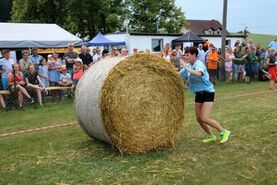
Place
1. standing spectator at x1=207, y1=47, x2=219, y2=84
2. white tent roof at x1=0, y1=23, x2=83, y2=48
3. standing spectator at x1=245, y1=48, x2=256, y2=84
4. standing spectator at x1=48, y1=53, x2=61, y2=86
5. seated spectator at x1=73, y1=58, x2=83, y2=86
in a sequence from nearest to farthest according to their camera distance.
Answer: seated spectator at x1=73, y1=58, x2=83, y2=86 < standing spectator at x1=48, y1=53, x2=61, y2=86 < white tent roof at x1=0, y1=23, x2=83, y2=48 < standing spectator at x1=207, y1=47, x2=219, y2=84 < standing spectator at x1=245, y1=48, x2=256, y2=84

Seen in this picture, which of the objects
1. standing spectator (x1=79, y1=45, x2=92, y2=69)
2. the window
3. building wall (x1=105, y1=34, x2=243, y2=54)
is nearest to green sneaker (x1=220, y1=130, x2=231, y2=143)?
standing spectator (x1=79, y1=45, x2=92, y2=69)

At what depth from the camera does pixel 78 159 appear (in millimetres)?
6320

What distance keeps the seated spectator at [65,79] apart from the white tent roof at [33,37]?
168 inches

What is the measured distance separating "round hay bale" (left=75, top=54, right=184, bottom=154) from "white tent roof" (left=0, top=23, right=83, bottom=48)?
35.8 feet

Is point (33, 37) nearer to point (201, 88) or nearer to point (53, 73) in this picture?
point (53, 73)

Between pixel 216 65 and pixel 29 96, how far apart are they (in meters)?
8.88

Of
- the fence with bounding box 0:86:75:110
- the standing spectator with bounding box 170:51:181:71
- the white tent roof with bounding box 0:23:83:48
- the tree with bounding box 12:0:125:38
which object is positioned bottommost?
the fence with bounding box 0:86:75:110

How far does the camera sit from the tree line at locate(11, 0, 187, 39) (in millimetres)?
40156

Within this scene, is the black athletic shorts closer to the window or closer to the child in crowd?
the child in crowd

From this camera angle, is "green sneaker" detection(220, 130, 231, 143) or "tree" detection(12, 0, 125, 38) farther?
"tree" detection(12, 0, 125, 38)

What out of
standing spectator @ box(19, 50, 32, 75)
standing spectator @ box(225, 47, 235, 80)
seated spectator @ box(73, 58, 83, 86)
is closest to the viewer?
standing spectator @ box(19, 50, 32, 75)

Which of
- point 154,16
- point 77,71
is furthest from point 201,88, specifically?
point 154,16

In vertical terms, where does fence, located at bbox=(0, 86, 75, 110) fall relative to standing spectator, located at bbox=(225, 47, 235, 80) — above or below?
below

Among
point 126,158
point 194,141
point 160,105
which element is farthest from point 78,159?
point 194,141
